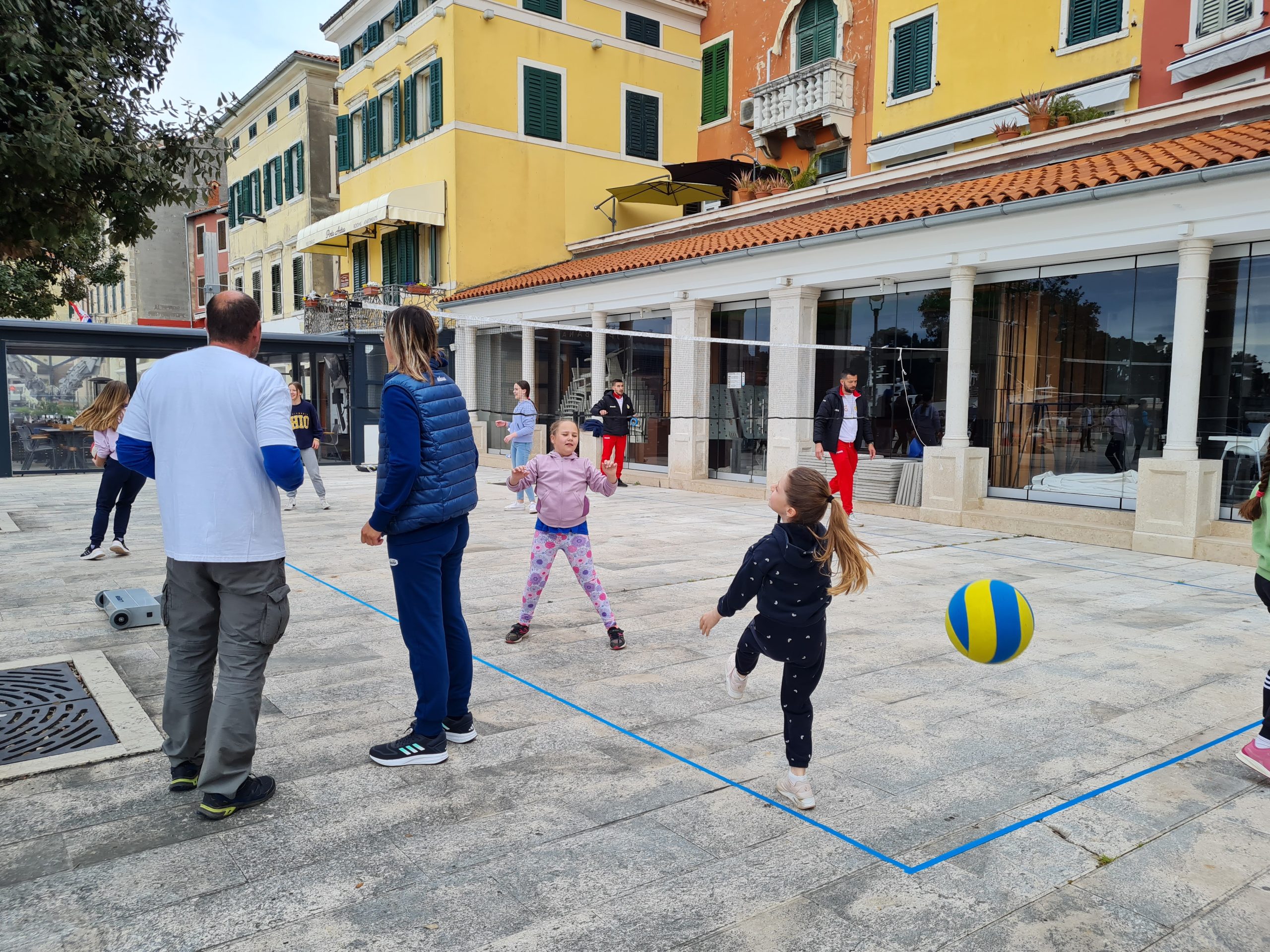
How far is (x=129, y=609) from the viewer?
6203 millimetres

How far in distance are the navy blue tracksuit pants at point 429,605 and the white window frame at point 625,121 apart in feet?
77.0

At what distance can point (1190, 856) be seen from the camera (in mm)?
3287

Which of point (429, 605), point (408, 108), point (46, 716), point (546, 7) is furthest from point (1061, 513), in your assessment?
point (408, 108)

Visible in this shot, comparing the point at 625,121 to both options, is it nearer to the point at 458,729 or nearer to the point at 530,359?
the point at 530,359

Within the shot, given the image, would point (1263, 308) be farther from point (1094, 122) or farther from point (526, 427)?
point (526, 427)

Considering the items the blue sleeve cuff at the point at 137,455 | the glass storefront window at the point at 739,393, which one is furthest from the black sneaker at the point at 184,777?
the glass storefront window at the point at 739,393

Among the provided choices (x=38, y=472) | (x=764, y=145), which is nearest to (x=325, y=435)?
(x=38, y=472)

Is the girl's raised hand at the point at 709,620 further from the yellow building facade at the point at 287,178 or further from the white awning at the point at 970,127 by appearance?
the yellow building facade at the point at 287,178

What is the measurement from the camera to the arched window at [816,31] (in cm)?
2014

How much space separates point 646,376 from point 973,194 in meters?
7.87

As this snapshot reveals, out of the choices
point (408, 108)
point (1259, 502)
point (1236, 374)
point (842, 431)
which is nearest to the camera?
point (1259, 502)

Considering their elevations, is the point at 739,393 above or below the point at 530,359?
below

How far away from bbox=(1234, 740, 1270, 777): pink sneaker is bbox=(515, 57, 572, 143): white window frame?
23.1 meters

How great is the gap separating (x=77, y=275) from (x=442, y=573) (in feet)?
85.7
